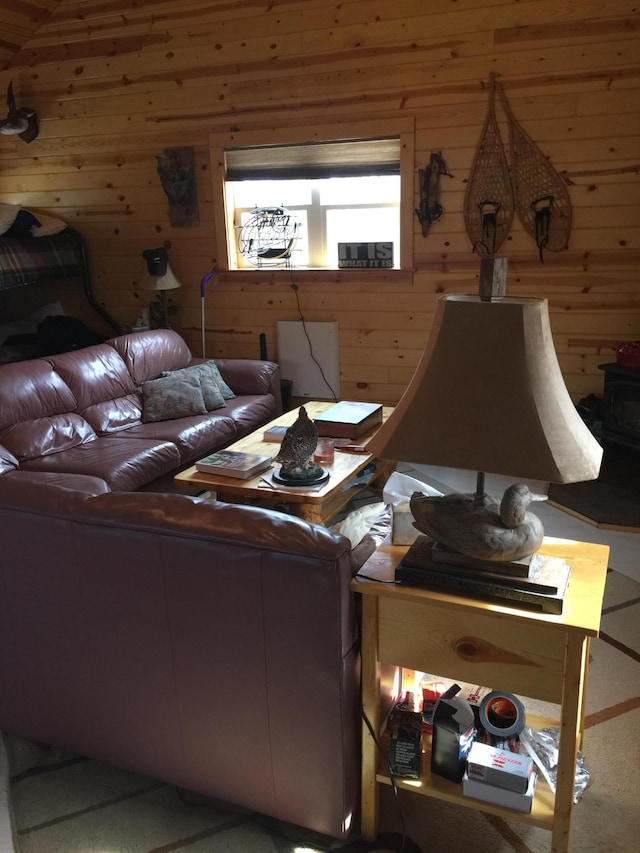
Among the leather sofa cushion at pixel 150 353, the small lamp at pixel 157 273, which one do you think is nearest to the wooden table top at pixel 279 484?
the leather sofa cushion at pixel 150 353

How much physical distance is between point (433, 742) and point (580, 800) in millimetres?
494

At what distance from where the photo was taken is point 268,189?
502 cm

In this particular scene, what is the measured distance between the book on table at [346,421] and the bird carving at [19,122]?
3.48 m

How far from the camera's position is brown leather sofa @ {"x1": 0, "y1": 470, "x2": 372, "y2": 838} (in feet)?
4.68

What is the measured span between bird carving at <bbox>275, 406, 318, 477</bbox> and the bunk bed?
2.62 metres

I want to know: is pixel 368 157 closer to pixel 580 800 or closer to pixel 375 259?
pixel 375 259

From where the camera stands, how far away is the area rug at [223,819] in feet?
5.40

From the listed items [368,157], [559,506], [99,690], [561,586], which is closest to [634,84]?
[368,157]

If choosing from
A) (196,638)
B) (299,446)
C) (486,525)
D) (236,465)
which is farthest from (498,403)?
(236,465)

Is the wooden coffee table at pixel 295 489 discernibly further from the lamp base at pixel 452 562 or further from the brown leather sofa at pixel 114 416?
the lamp base at pixel 452 562

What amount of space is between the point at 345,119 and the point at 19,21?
258 centimetres

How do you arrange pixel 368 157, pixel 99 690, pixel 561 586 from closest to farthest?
1. pixel 561 586
2. pixel 99 690
3. pixel 368 157

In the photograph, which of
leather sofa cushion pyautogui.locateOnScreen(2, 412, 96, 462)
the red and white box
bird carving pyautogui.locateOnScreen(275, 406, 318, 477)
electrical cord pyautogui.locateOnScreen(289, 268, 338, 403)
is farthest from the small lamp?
the red and white box

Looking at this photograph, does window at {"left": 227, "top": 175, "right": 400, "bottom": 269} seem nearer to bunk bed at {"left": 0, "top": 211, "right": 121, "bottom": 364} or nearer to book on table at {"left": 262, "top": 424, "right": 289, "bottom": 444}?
bunk bed at {"left": 0, "top": 211, "right": 121, "bottom": 364}
